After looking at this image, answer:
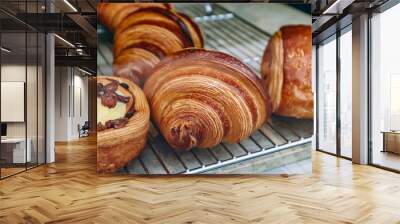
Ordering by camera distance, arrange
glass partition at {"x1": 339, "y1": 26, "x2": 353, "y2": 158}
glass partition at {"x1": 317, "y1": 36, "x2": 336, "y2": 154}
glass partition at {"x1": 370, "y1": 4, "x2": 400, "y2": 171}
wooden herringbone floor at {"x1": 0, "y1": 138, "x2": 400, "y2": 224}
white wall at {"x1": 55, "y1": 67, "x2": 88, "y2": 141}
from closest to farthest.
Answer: wooden herringbone floor at {"x1": 0, "y1": 138, "x2": 400, "y2": 224}, glass partition at {"x1": 370, "y1": 4, "x2": 400, "y2": 171}, glass partition at {"x1": 339, "y1": 26, "x2": 353, "y2": 158}, glass partition at {"x1": 317, "y1": 36, "x2": 336, "y2": 154}, white wall at {"x1": 55, "y1": 67, "x2": 88, "y2": 141}

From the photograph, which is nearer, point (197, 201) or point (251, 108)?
point (197, 201)

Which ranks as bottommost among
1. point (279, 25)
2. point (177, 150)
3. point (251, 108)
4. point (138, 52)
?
point (177, 150)

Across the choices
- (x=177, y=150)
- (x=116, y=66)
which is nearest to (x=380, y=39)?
(x=177, y=150)

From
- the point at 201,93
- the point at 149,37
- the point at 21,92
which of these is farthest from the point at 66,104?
the point at 201,93

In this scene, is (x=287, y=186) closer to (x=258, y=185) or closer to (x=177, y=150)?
(x=258, y=185)

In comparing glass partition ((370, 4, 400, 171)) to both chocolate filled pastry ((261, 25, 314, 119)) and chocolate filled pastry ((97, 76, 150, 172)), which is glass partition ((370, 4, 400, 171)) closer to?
chocolate filled pastry ((261, 25, 314, 119))

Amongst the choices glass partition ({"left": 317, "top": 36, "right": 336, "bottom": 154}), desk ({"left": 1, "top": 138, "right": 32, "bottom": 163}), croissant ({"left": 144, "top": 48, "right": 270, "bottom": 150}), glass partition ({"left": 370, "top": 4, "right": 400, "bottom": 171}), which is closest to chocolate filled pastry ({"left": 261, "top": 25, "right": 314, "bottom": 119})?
croissant ({"left": 144, "top": 48, "right": 270, "bottom": 150})

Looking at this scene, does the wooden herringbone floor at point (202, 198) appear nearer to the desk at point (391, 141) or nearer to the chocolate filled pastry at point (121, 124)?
the chocolate filled pastry at point (121, 124)
